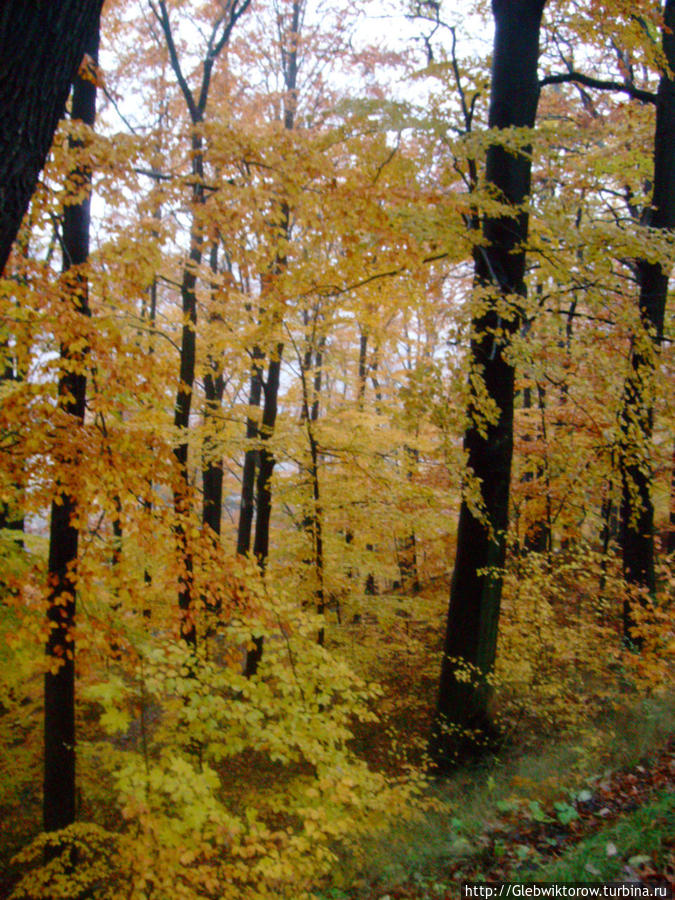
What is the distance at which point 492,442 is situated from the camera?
621cm

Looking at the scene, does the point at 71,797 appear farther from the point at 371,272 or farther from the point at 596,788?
the point at 371,272

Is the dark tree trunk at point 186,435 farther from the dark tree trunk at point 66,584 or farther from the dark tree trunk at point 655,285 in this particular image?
the dark tree trunk at point 655,285

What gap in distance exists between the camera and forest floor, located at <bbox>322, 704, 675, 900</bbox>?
300cm

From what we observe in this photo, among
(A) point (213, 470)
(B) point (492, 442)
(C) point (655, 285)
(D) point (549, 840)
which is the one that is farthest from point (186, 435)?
(C) point (655, 285)

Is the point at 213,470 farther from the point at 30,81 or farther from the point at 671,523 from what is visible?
the point at 30,81

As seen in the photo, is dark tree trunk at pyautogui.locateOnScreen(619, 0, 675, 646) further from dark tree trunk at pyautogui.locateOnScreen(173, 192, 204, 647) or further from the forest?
dark tree trunk at pyautogui.locateOnScreen(173, 192, 204, 647)

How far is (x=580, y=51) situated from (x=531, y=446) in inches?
292

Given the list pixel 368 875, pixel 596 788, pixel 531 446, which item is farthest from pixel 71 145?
pixel 531 446

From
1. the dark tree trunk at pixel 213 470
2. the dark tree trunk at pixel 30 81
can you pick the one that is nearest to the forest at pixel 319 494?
the dark tree trunk at pixel 30 81

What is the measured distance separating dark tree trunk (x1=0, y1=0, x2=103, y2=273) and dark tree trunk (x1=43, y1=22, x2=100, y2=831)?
316 cm

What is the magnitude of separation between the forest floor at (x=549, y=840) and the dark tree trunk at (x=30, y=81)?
4.28 m

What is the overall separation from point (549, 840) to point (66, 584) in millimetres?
4628

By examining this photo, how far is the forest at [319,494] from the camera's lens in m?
4.18

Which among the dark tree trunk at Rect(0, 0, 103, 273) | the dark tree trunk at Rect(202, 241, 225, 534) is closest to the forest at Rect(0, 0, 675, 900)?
the dark tree trunk at Rect(0, 0, 103, 273)
